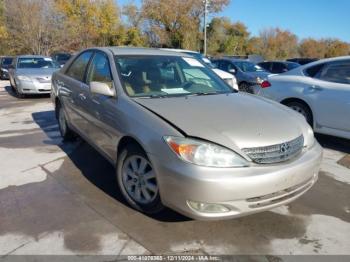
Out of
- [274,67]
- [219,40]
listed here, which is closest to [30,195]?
[274,67]

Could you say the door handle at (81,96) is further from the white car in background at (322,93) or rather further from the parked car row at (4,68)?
the parked car row at (4,68)

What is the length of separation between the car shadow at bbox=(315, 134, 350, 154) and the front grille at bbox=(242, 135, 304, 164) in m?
2.97

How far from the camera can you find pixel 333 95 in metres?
5.53

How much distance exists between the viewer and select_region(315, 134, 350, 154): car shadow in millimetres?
5703

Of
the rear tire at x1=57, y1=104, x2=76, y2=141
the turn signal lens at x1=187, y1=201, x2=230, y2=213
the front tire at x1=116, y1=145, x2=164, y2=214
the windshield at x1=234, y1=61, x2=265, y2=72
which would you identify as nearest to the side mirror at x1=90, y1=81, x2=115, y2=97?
the front tire at x1=116, y1=145, x2=164, y2=214

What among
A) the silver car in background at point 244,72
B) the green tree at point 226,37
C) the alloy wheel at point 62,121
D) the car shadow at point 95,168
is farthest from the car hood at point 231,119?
the green tree at point 226,37

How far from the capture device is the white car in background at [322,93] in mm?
5457

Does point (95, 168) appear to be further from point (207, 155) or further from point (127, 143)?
point (207, 155)

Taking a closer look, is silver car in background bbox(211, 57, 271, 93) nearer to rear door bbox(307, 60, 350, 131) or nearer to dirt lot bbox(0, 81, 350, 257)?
rear door bbox(307, 60, 350, 131)

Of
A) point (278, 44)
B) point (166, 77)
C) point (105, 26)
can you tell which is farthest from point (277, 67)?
point (278, 44)

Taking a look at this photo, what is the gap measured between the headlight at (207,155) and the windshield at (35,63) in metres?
10.9

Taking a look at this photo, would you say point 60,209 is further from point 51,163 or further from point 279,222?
point 279,222

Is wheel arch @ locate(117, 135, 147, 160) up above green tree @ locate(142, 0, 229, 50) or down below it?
below

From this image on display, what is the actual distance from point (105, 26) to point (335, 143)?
37.8 metres
